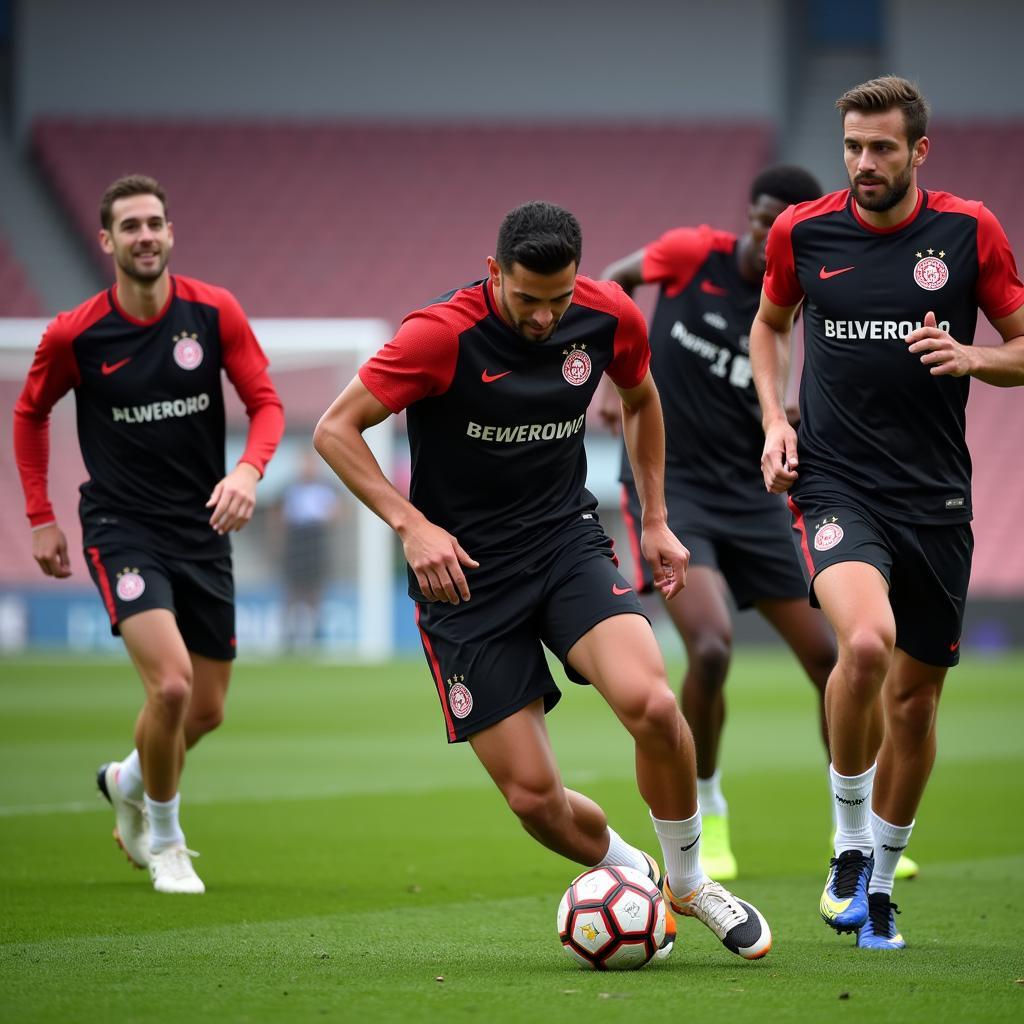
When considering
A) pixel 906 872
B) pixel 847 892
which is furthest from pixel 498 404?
pixel 906 872

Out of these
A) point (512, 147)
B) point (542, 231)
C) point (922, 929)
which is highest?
point (512, 147)

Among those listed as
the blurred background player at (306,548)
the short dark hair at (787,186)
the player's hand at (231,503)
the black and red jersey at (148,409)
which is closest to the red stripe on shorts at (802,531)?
the short dark hair at (787,186)

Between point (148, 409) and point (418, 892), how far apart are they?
2.13m

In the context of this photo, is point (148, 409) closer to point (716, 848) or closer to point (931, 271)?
point (716, 848)

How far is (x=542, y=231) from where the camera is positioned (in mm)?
4676

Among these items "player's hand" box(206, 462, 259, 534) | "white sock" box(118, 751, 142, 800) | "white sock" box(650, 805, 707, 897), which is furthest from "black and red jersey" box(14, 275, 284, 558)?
"white sock" box(650, 805, 707, 897)

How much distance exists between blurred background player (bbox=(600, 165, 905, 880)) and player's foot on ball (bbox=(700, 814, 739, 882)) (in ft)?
1.95

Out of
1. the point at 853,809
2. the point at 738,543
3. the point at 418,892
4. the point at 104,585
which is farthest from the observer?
the point at 738,543

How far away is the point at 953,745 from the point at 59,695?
26.2 ft

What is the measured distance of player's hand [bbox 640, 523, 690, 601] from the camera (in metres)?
5.19

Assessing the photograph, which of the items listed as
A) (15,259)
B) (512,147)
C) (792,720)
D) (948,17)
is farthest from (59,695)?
(948,17)

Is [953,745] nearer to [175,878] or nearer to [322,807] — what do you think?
[322,807]

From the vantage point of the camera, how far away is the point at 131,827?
677cm

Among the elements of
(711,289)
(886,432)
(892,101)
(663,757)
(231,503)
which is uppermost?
(892,101)
